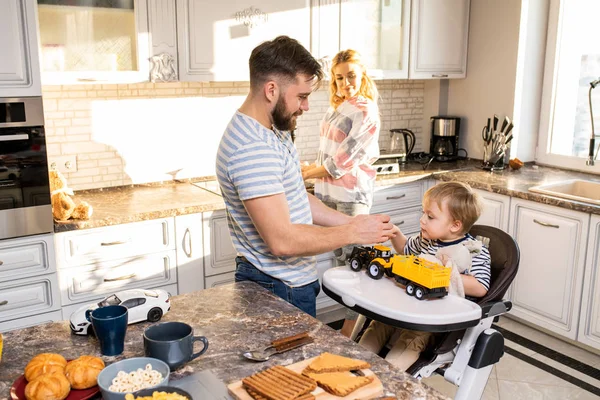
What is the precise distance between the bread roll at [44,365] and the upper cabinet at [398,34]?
279 centimetres

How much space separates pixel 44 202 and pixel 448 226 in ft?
6.14

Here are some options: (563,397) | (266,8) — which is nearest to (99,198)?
(266,8)

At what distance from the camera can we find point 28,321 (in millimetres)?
2875

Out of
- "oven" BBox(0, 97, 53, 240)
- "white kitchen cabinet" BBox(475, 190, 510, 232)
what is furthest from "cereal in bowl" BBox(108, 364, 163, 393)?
"white kitchen cabinet" BBox(475, 190, 510, 232)

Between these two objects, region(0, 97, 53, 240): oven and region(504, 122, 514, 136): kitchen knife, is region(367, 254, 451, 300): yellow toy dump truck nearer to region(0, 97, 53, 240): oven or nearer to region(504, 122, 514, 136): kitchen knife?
region(0, 97, 53, 240): oven

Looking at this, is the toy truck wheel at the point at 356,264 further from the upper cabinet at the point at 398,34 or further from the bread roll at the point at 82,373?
the upper cabinet at the point at 398,34

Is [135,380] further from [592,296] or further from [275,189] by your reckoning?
[592,296]

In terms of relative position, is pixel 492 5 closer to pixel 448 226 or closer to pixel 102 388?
pixel 448 226

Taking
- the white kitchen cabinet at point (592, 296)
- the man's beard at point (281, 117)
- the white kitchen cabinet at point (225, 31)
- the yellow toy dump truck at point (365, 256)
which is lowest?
the white kitchen cabinet at point (592, 296)

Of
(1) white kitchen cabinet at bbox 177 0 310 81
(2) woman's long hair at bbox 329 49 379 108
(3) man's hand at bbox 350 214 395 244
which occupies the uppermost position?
(1) white kitchen cabinet at bbox 177 0 310 81

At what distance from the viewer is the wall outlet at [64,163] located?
11.0ft

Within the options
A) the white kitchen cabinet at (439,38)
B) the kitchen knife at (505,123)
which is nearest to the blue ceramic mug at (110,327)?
the white kitchen cabinet at (439,38)

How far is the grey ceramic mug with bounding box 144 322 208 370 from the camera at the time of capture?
4.45 ft

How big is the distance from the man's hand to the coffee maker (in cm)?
287
